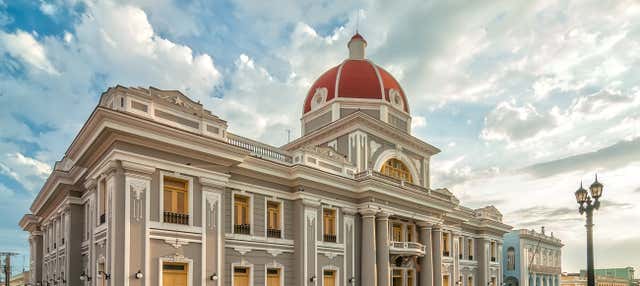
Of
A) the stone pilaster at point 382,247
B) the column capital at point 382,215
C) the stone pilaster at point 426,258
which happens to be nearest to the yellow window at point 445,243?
the stone pilaster at point 426,258

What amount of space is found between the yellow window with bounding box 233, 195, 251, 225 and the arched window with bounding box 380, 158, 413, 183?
11079mm

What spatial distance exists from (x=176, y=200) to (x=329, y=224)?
9674 mm

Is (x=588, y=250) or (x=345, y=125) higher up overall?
(x=345, y=125)

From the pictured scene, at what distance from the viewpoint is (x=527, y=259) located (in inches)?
1969

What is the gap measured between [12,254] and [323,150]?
53.0 meters

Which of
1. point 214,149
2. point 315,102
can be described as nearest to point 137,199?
point 214,149

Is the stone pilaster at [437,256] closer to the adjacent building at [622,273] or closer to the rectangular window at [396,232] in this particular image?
the rectangular window at [396,232]

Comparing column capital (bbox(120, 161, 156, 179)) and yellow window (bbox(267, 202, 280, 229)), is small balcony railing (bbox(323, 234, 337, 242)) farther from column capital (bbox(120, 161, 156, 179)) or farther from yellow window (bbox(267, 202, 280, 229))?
column capital (bbox(120, 161, 156, 179))

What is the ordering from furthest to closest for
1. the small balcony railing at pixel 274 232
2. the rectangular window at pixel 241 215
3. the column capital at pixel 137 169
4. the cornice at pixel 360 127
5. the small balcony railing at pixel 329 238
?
the cornice at pixel 360 127, the small balcony railing at pixel 329 238, the small balcony railing at pixel 274 232, the rectangular window at pixel 241 215, the column capital at pixel 137 169

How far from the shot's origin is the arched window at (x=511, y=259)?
49469mm

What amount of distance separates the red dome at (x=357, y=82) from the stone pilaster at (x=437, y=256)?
8.89 meters

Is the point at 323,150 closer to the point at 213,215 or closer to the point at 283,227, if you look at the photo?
the point at 283,227

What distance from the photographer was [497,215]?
42.4m

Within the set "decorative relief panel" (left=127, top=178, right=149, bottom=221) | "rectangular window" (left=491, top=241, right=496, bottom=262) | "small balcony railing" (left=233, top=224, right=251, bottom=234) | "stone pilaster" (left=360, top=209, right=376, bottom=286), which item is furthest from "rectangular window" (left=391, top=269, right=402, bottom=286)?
"decorative relief panel" (left=127, top=178, right=149, bottom=221)
